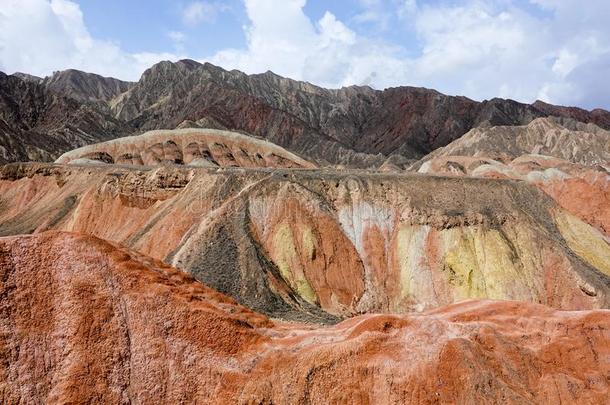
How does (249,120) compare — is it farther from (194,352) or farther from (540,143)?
(194,352)

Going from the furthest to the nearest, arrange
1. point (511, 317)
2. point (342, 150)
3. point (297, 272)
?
point (342, 150), point (297, 272), point (511, 317)

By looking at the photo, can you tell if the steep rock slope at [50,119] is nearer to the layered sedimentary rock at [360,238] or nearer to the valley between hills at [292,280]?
the valley between hills at [292,280]

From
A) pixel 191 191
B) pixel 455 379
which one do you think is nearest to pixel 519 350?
pixel 455 379

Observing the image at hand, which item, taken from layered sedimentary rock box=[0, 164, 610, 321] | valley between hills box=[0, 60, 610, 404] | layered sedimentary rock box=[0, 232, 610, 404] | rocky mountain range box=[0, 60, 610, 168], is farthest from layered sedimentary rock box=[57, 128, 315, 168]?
layered sedimentary rock box=[0, 232, 610, 404]

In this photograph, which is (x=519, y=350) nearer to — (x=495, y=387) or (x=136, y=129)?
(x=495, y=387)

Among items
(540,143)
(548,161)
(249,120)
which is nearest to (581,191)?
(548,161)

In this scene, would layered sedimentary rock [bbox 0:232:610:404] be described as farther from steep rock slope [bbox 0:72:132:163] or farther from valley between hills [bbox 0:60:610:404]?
steep rock slope [bbox 0:72:132:163]
